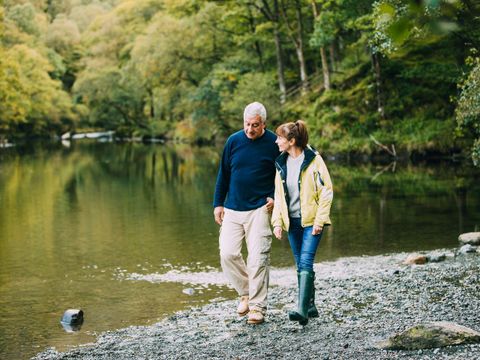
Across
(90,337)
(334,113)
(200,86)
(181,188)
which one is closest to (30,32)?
(200,86)

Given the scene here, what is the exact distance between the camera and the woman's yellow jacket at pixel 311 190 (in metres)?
7.53

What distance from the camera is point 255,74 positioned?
5009cm

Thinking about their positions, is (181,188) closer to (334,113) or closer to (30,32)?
→ (334,113)

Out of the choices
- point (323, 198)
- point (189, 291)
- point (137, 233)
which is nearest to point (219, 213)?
point (323, 198)

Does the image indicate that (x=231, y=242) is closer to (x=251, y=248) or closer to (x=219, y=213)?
(x=251, y=248)

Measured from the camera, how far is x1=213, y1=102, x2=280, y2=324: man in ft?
26.3

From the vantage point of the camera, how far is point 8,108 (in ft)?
212

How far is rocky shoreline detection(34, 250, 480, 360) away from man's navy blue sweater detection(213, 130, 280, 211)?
1.48m

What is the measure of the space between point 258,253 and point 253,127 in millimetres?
1448

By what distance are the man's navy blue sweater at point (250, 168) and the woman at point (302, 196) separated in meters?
0.27

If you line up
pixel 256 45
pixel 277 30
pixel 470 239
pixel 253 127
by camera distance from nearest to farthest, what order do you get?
pixel 253 127 < pixel 470 239 < pixel 277 30 < pixel 256 45

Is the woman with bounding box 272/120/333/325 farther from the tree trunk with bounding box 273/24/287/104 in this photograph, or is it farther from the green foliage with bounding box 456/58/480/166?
the tree trunk with bounding box 273/24/287/104

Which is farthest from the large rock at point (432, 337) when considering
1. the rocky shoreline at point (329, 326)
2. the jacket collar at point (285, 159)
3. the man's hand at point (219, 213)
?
the man's hand at point (219, 213)

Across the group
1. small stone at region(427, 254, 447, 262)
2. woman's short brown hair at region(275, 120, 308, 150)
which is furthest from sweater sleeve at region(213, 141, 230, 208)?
small stone at region(427, 254, 447, 262)
